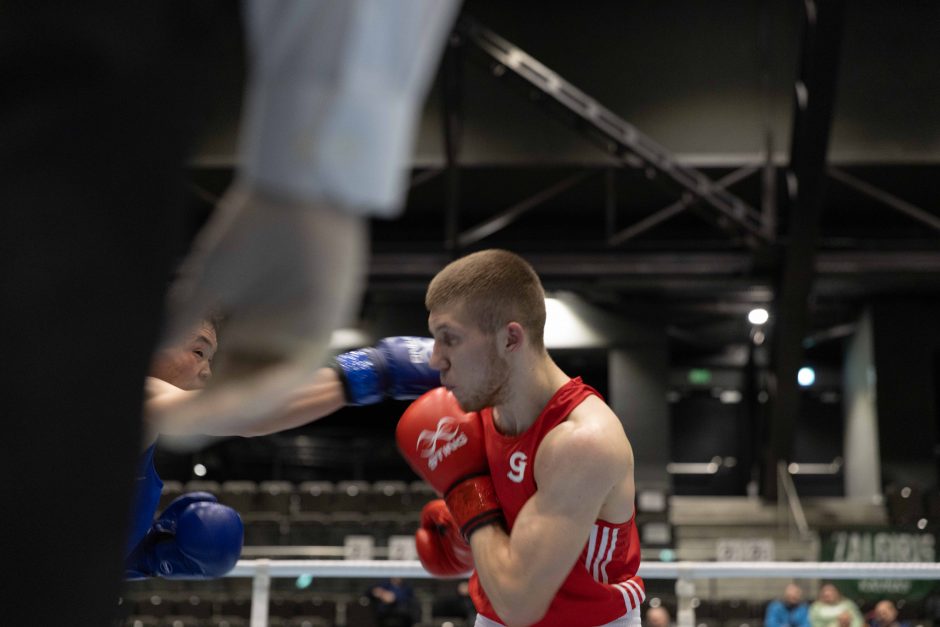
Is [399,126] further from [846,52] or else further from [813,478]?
[813,478]

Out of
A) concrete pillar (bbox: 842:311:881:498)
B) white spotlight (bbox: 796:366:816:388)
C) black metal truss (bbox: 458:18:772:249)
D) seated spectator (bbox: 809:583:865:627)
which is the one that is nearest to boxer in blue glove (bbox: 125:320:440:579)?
black metal truss (bbox: 458:18:772:249)

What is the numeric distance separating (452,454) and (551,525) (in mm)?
300

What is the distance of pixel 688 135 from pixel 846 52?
176 centimetres

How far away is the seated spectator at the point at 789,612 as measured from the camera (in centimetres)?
851

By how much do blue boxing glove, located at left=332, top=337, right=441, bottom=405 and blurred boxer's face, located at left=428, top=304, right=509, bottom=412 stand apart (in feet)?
0.15

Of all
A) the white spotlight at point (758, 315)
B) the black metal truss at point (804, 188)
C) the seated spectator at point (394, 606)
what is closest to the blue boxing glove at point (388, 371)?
the black metal truss at point (804, 188)

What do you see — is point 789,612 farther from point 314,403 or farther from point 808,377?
point 808,377

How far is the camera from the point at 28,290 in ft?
1.59

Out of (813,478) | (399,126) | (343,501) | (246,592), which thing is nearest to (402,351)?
(399,126)

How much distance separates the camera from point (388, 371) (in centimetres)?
182

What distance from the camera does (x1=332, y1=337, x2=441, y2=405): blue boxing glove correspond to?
171 cm

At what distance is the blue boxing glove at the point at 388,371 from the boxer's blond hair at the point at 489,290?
0.30ft

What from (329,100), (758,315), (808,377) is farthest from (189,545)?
(808,377)

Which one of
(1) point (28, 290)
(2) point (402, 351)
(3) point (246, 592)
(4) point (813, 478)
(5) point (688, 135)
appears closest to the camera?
(1) point (28, 290)
